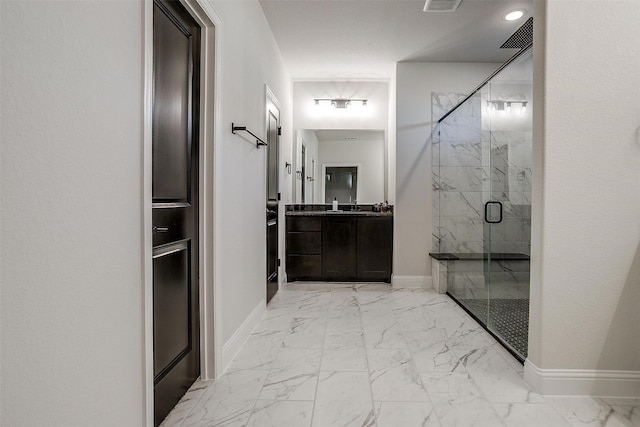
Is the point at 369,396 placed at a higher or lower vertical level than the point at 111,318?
lower

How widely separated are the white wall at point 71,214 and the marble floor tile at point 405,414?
0.99 meters

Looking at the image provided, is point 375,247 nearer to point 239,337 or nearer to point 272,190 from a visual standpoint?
point 272,190

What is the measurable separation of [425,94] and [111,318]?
3.96m

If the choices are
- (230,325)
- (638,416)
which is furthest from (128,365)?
(638,416)

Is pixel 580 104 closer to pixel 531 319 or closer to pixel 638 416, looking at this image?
pixel 531 319

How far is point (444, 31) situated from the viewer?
344 centimetres

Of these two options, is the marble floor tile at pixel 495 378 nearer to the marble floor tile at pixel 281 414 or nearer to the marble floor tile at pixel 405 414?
the marble floor tile at pixel 405 414

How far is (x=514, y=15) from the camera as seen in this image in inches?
124

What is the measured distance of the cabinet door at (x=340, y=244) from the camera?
172 inches

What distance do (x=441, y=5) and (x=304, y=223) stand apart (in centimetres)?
254

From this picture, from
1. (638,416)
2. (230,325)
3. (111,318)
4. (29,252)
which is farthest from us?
(230,325)

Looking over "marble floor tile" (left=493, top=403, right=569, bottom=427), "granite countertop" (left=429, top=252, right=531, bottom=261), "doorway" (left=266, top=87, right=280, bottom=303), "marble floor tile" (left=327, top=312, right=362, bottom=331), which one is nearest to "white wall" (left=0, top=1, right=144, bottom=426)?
"marble floor tile" (left=493, top=403, right=569, bottom=427)

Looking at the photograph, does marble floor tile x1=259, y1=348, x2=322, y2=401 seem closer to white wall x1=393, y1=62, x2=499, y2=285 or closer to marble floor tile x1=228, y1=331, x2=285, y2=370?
marble floor tile x1=228, y1=331, x2=285, y2=370

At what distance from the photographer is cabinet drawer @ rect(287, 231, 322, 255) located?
438 cm
